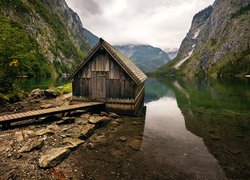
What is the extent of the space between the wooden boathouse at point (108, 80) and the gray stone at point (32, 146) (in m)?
10.2

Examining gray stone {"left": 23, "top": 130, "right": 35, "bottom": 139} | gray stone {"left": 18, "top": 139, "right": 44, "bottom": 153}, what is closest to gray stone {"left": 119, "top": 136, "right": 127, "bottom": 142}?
gray stone {"left": 18, "top": 139, "right": 44, "bottom": 153}

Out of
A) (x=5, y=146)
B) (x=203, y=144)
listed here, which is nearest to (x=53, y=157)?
(x=5, y=146)

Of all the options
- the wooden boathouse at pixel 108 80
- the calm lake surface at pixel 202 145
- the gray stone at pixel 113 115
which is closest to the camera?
the calm lake surface at pixel 202 145

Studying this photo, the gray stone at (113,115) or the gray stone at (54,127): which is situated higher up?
the gray stone at (54,127)

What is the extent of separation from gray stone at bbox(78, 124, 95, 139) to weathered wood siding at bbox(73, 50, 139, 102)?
241 inches

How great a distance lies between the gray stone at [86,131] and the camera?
1227 cm

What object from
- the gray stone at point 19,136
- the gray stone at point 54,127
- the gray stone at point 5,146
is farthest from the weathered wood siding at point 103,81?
the gray stone at point 5,146

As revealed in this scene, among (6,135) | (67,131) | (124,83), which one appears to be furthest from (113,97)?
(6,135)

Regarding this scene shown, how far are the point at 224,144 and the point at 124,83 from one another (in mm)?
10644

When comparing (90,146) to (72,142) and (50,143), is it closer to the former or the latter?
(72,142)

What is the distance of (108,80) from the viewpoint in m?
19.6

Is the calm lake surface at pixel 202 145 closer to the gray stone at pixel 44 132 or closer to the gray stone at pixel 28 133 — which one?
the gray stone at pixel 44 132

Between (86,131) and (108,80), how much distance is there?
7961 mm

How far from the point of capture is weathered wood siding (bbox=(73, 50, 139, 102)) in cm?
1908
